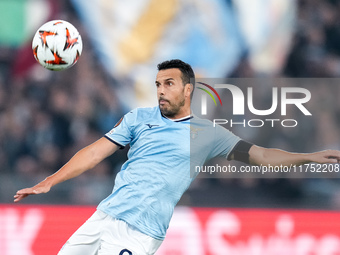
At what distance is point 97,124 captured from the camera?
33.4 feet

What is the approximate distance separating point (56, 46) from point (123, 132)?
3.78ft

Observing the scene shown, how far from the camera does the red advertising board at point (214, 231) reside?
7672 mm

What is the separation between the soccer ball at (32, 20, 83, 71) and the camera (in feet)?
18.7

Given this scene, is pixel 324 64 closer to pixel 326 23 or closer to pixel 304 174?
pixel 326 23

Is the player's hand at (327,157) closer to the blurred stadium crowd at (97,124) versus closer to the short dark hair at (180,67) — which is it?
the short dark hair at (180,67)

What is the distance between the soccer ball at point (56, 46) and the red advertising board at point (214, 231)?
8.55ft

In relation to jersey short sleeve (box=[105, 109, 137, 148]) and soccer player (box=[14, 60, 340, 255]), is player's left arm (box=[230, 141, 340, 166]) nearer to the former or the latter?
soccer player (box=[14, 60, 340, 255])

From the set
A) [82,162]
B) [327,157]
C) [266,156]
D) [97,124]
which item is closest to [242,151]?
[266,156]

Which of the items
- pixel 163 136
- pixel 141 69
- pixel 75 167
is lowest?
pixel 75 167

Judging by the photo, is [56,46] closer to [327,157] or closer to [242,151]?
[242,151]

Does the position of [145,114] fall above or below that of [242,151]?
above

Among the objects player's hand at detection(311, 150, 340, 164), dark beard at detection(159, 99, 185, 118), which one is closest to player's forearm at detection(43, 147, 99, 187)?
dark beard at detection(159, 99, 185, 118)

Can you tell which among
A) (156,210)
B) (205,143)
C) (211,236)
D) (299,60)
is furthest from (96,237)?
(299,60)

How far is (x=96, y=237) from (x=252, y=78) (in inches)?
232
